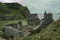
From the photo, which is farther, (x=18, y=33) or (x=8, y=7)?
(x=8, y=7)

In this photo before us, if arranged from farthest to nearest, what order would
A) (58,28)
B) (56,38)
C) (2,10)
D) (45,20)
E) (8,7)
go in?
(8,7)
(2,10)
(45,20)
(58,28)
(56,38)

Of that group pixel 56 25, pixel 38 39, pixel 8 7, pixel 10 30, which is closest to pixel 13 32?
pixel 10 30

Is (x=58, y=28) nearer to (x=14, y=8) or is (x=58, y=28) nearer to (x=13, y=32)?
(x=13, y=32)

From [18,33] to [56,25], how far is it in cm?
733

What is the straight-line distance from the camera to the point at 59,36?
13180 millimetres

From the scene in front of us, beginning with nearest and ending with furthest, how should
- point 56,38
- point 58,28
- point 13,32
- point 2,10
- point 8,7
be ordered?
point 56,38
point 58,28
point 13,32
point 2,10
point 8,7

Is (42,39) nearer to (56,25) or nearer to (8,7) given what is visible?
(56,25)

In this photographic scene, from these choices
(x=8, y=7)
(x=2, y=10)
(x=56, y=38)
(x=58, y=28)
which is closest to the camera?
(x=56, y=38)

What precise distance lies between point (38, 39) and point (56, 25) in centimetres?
306

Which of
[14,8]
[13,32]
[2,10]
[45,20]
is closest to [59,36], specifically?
[45,20]

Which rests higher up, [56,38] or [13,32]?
[56,38]

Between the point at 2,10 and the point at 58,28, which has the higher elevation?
the point at 58,28

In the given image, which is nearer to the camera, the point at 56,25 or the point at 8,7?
the point at 56,25

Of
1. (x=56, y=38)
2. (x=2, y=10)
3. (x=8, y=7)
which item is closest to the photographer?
(x=56, y=38)
